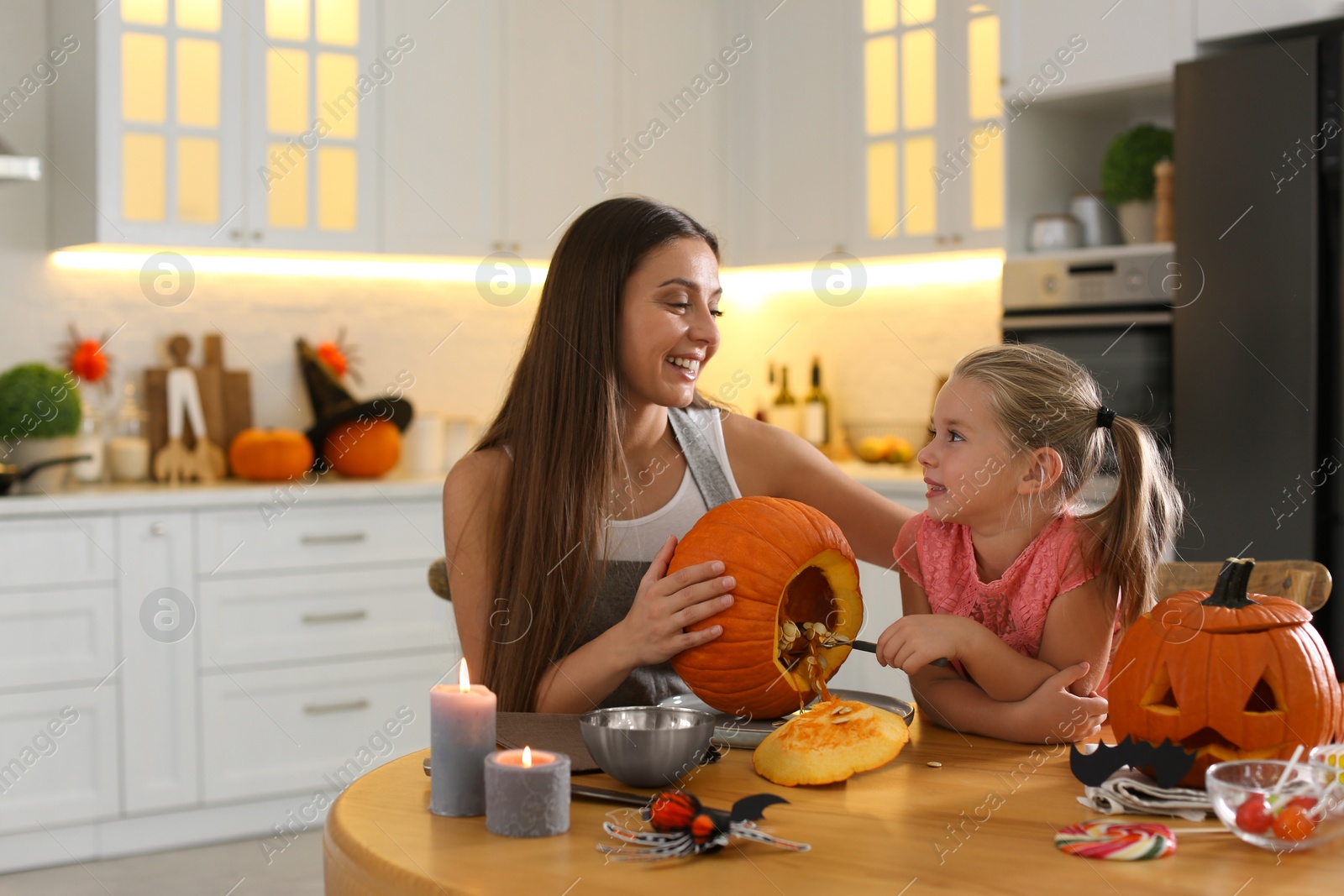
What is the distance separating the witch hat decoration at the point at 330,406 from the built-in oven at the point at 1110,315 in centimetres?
183

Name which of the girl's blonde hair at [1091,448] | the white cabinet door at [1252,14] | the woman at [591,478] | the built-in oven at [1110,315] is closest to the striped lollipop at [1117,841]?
the girl's blonde hair at [1091,448]

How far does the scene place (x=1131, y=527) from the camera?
4.21 feet

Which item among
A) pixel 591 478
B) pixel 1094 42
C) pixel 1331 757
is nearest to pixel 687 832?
pixel 1331 757

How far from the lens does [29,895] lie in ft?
9.46

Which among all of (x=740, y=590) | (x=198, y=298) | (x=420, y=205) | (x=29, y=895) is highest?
(x=420, y=205)

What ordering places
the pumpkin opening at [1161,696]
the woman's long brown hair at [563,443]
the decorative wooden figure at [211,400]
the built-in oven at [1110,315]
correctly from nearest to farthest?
1. the pumpkin opening at [1161,696]
2. the woman's long brown hair at [563,443]
3. the built-in oven at [1110,315]
4. the decorative wooden figure at [211,400]

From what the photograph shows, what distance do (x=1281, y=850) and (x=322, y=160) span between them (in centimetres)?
331

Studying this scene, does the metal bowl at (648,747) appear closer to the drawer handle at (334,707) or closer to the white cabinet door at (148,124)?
the drawer handle at (334,707)

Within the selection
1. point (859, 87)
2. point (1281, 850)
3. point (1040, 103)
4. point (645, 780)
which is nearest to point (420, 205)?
point (859, 87)

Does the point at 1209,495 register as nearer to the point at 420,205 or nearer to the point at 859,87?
the point at 859,87

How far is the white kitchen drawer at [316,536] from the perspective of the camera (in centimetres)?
326

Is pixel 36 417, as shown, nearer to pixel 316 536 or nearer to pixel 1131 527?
pixel 316 536

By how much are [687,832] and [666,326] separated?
30.9 inches

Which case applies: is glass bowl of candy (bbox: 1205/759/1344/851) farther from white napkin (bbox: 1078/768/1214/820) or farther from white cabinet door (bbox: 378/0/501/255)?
white cabinet door (bbox: 378/0/501/255)
